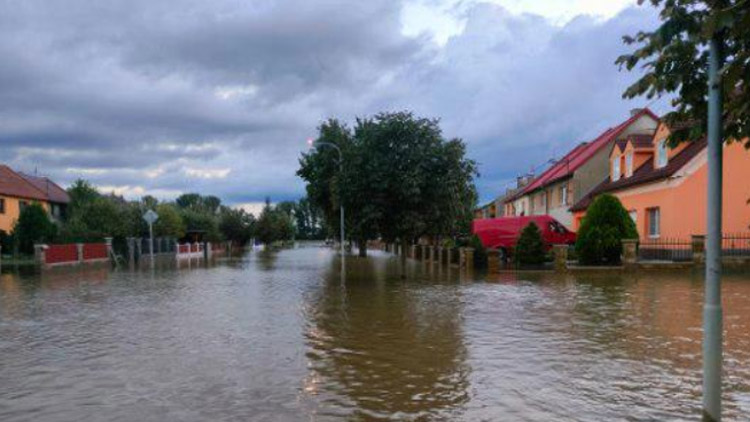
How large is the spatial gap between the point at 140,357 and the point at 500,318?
667cm

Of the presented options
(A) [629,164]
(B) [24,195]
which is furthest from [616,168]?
(B) [24,195]

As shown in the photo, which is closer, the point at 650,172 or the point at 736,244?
the point at 736,244

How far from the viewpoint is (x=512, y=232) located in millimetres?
35219

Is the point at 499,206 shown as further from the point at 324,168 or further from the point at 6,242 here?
the point at 6,242

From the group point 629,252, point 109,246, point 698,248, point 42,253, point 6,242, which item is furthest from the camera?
point 6,242

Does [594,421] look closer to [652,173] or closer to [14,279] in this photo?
[14,279]

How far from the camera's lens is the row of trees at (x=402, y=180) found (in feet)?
86.5

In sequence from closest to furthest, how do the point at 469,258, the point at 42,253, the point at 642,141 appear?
the point at 469,258 < the point at 642,141 < the point at 42,253

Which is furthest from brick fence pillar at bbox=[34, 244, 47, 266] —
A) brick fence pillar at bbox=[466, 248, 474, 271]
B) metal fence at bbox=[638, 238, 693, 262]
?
metal fence at bbox=[638, 238, 693, 262]

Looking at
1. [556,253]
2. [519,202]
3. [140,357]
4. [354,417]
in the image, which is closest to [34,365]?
[140,357]

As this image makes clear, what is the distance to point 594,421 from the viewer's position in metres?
5.88

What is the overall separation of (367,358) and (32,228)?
153ft

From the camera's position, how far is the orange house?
27.7 meters

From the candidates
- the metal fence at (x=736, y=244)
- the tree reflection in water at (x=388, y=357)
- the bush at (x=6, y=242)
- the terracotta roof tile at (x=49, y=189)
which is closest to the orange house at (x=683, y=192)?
the metal fence at (x=736, y=244)
